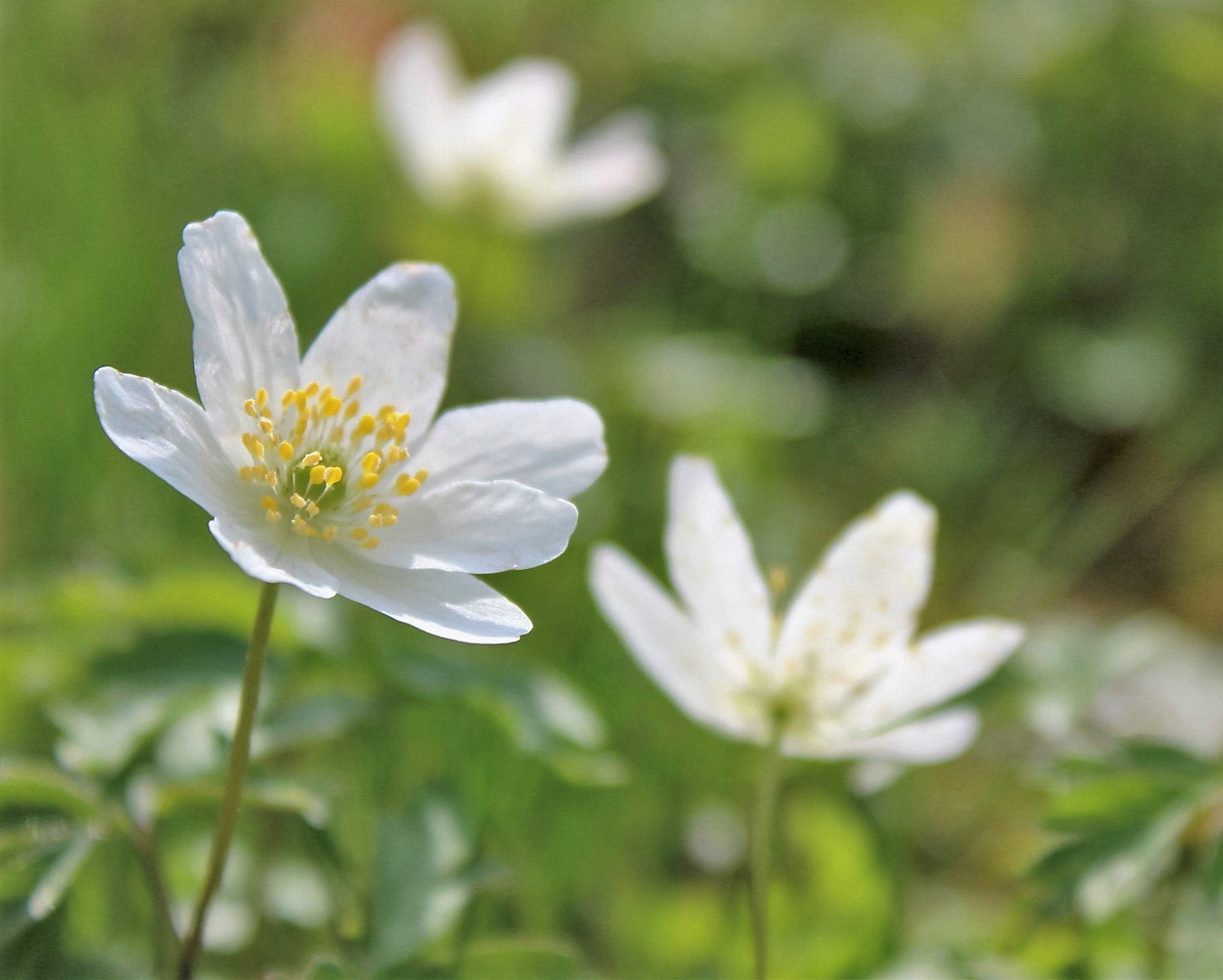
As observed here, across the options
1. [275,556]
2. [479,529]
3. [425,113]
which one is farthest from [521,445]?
[425,113]

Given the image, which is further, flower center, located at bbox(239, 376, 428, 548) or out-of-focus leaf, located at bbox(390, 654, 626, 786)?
out-of-focus leaf, located at bbox(390, 654, 626, 786)

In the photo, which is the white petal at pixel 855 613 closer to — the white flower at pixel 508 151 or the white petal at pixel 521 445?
the white petal at pixel 521 445

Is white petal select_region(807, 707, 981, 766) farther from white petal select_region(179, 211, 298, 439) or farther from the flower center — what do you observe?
white petal select_region(179, 211, 298, 439)

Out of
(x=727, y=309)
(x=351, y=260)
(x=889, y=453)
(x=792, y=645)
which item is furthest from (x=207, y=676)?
(x=727, y=309)

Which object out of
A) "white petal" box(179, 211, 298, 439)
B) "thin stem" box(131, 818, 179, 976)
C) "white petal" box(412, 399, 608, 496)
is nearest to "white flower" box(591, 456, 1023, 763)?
"white petal" box(412, 399, 608, 496)

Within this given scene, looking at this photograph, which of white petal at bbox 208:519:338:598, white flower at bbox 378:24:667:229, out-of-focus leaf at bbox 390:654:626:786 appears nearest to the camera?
white petal at bbox 208:519:338:598

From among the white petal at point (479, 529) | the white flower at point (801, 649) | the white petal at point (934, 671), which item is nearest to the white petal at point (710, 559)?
the white flower at point (801, 649)

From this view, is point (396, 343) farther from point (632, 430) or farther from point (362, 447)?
point (632, 430)

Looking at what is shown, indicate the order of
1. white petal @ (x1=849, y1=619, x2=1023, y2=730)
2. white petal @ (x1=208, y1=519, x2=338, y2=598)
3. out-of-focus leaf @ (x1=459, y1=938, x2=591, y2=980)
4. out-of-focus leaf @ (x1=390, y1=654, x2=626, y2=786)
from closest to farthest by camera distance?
1. white petal @ (x1=208, y1=519, x2=338, y2=598)
2. out-of-focus leaf @ (x1=459, y1=938, x2=591, y2=980)
3. white petal @ (x1=849, y1=619, x2=1023, y2=730)
4. out-of-focus leaf @ (x1=390, y1=654, x2=626, y2=786)
